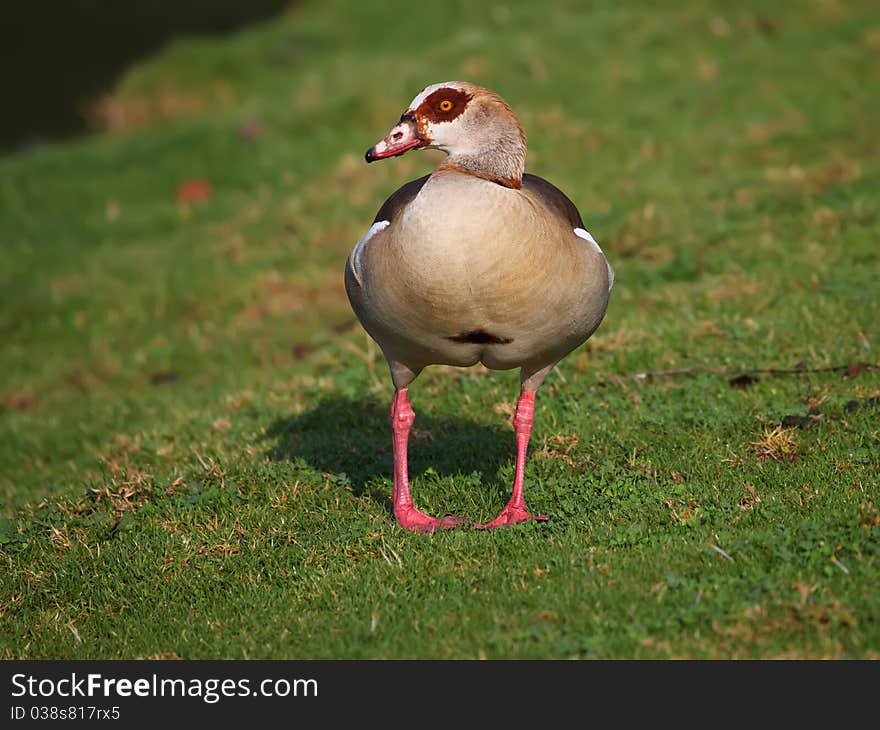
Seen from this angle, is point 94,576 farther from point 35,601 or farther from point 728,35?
point 728,35

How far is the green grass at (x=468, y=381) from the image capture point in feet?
16.8

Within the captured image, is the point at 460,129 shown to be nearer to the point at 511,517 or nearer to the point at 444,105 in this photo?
the point at 444,105

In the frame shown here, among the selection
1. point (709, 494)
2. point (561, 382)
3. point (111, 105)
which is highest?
point (709, 494)

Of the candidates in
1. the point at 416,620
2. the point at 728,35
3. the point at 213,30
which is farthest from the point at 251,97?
the point at 416,620

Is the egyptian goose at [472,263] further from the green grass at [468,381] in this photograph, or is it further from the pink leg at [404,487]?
the green grass at [468,381]

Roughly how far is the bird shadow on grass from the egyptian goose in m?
0.66

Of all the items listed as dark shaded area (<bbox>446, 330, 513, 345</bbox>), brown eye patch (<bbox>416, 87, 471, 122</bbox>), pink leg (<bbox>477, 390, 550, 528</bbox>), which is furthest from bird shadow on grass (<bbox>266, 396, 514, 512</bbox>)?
brown eye patch (<bbox>416, 87, 471, 122</bbox>)

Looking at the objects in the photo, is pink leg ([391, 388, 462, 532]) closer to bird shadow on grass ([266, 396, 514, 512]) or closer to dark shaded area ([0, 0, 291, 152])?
bird shadow on grass ([266, 396, 514, 512])

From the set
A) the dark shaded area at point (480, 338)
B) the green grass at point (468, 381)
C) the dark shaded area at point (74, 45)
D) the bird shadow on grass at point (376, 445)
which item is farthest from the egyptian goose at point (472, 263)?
the dark shaded area at point (74, 45)

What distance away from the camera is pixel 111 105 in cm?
1927

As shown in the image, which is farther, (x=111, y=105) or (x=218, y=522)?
(x=111, y=105)

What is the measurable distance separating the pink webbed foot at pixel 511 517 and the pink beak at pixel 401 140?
195cm
